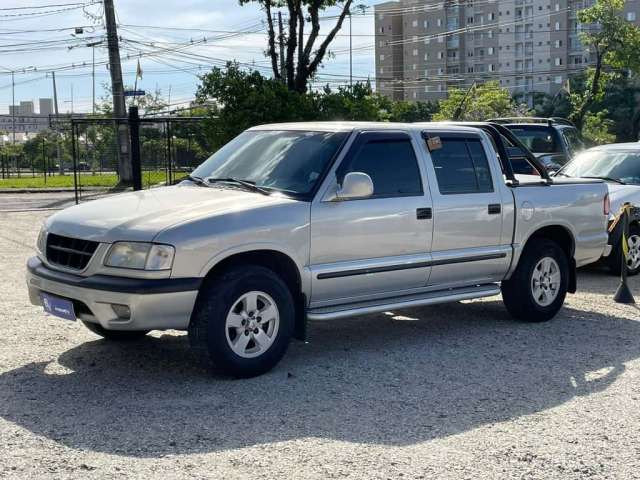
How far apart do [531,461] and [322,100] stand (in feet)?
41.0

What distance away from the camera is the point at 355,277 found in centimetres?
671

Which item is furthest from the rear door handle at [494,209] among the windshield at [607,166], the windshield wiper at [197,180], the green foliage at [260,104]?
the green foliage at [260,104]

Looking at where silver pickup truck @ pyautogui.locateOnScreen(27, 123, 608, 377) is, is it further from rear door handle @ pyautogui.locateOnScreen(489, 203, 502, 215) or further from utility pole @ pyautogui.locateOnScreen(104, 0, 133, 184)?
utility pole @ pyautogui.locateOnScreen(104, 0, 133, 184)

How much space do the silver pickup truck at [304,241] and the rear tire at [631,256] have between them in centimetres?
289

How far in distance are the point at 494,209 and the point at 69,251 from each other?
12.5ft

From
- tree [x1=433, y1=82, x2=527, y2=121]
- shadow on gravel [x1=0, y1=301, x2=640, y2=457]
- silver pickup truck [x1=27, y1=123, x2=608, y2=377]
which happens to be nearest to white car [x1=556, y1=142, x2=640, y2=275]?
silver pickup truck [x1=27, y1=123, x2=608, y2=377]

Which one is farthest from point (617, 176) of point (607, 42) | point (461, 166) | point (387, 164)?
point (607, 42)

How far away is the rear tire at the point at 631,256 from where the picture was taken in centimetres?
1120

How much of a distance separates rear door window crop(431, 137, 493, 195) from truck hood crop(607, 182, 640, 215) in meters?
4.05

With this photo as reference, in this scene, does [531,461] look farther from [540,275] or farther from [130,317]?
[540,275]

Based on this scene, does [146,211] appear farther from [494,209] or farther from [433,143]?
[494,209]

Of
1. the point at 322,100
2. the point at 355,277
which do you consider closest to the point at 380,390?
the point at 355,277

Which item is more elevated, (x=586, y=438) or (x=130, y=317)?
(x=130, y=317)

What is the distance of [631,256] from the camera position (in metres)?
11.2
